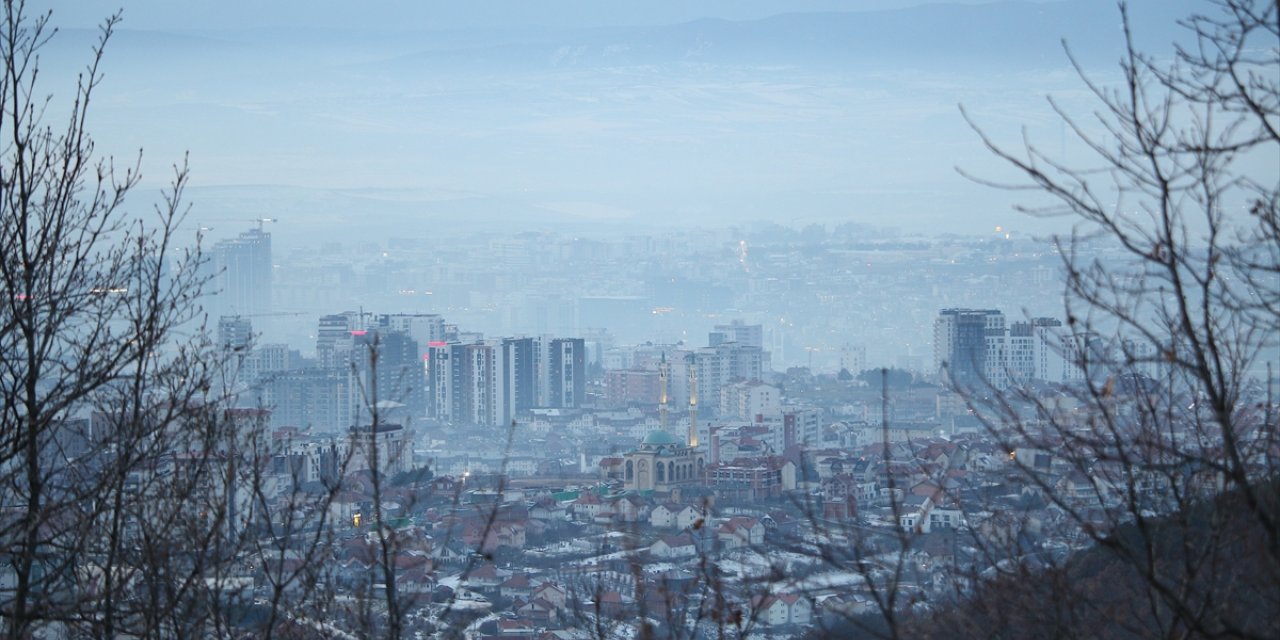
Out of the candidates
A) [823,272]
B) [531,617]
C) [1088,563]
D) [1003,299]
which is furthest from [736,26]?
[1088,563]

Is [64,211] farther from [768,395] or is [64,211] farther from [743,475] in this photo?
[768,395]

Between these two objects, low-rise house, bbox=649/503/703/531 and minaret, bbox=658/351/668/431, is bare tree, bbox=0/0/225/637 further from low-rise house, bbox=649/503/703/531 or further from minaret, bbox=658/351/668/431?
minaret, bbox=658/351/668/431

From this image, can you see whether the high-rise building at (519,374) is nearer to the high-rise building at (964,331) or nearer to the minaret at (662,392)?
the minaret at (662,392)

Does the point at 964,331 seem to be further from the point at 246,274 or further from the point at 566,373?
the point at 246,274

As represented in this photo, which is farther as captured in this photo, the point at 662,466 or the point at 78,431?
the point at 662,466

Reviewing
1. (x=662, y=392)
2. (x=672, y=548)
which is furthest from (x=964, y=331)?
(x=672, y=548)

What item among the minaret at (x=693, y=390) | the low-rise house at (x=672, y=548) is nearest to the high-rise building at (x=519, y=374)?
the minaret at (x=693, y=390)

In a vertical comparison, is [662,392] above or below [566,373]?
below
